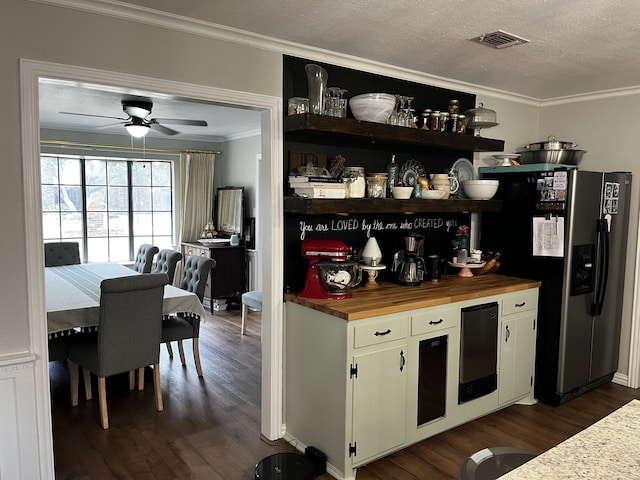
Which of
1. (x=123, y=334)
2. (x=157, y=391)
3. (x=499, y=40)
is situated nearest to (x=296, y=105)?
(x=499, y=40)

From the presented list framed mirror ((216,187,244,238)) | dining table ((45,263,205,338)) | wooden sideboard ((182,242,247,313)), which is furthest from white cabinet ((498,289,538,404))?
framed mirror ((216,187,244,238))

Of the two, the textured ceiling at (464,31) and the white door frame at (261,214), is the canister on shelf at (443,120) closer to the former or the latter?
the textured ceiling at (464,31)

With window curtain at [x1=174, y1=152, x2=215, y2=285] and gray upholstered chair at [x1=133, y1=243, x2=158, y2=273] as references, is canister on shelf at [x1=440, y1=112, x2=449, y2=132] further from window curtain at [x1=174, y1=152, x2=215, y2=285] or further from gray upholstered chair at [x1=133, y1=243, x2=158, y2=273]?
window curtain at [x1=174, y1=152, x2=215, y2=285]

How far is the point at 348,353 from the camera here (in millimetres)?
2643

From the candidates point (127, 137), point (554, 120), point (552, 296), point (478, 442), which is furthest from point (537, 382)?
point (127, 137)

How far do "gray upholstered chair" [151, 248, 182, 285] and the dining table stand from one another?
37 centimetres

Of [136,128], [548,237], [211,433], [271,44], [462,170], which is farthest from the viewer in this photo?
[136,128]

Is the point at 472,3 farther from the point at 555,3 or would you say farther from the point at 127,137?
the point at 127,137

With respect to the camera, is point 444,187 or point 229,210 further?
point 229,210

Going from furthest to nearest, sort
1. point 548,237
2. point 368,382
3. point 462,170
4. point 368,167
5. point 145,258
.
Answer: point 145,258 < point 462,170 < point 548,237 < point 368,167 < point 368,382

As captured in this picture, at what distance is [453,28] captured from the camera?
8.53 feet

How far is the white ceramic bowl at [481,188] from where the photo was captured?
388 centimetres

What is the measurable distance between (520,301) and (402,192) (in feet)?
4.00

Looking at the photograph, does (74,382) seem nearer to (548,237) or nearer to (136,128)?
(136,128)
